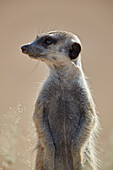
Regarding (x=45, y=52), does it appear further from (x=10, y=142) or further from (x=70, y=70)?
(x=10, y=142)

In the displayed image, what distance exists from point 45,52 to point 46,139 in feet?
3.88

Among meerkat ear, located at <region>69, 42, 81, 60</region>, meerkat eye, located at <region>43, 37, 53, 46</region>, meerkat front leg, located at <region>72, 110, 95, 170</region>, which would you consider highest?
meerkat eye, located at <region>43, 37, 53, 46</region>

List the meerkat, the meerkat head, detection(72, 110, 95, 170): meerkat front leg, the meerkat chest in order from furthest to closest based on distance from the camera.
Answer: the meerkat head → the meerkat chest → the meerkat → detection(72, 110, 95, 170): meerkat front leg

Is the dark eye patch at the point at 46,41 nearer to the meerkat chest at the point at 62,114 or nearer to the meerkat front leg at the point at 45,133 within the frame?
the meerkat chest at the point at 62,114

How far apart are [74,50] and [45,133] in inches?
47.3

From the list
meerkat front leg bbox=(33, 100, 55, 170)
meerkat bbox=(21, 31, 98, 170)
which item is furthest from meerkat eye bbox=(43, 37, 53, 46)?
meerkat front leg bbox=(33, 100, 55, 170)

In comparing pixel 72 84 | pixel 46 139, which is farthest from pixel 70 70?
pixel 46 139

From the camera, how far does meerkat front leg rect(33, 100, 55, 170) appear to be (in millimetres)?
5757

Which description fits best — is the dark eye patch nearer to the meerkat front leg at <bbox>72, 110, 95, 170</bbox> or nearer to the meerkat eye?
the meerkat eye

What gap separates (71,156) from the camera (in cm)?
583

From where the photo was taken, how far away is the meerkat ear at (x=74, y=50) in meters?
6.09

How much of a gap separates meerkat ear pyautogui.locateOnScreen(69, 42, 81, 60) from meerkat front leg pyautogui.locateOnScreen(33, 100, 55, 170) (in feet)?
2.54

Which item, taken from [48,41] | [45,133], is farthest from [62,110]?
[48,41]

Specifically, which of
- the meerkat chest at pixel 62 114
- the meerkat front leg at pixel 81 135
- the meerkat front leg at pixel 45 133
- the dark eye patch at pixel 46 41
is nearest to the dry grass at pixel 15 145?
the meerkat front leg at pixel 45 133
